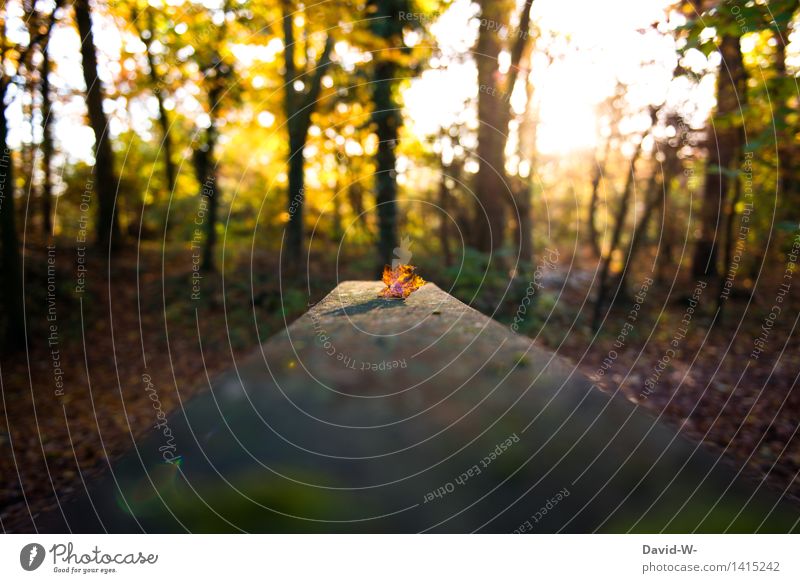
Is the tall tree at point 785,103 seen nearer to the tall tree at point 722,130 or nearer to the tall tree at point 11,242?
the tall tree at point 722,130

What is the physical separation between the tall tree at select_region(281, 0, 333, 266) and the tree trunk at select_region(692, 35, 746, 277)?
23.5ft

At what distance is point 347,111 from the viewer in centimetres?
1208

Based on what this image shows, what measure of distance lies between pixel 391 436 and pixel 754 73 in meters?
8.51

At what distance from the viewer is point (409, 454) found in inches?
126

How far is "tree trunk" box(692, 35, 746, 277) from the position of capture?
9.14 meters

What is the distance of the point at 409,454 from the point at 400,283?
107 centimetres

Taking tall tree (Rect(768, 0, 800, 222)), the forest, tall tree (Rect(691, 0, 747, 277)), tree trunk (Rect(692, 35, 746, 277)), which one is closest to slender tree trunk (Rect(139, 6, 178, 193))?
the forest

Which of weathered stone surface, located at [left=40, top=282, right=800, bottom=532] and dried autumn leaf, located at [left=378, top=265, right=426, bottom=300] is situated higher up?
dried autumn leaf, located at [left=378, top=265, right=426, bottom=300]

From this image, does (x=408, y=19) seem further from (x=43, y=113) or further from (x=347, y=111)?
(x=43, y=113)

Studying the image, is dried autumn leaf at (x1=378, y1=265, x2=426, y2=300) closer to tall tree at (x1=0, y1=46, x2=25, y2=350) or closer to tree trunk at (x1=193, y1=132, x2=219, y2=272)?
tall tree at (x1=0, y1=46, x2=25, y2=350)

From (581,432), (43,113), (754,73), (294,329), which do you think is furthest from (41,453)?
(754,73)

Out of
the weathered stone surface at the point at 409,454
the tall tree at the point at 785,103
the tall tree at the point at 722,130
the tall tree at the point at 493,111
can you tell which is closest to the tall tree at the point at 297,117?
the tall tree at the point at 493,111

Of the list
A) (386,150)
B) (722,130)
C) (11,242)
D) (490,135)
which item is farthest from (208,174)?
(722,130)

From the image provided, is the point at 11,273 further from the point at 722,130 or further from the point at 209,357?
the point at 722,130
